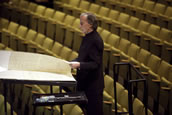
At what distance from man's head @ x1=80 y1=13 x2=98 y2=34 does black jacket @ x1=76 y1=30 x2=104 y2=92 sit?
0.02 m

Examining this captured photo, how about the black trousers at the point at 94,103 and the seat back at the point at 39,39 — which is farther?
the seat back at the point at 39,39

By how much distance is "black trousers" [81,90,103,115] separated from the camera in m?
0.83

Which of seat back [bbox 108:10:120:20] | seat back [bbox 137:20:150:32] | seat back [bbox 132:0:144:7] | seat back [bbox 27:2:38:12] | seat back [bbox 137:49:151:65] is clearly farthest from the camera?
seat back [bbox 27:2:38:12]

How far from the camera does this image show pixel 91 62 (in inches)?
30.4

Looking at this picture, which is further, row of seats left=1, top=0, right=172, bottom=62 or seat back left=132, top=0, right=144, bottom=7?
seat back left=132, top=0, right=144, bottom=7

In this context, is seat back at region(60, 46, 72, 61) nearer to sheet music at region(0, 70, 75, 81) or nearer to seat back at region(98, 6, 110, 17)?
seat back at region(98, 6, 110, 17)

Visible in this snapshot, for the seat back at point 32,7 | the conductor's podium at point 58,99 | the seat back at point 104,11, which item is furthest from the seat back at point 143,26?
the conductor's podium at point 58,99

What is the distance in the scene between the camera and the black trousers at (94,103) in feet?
2.72

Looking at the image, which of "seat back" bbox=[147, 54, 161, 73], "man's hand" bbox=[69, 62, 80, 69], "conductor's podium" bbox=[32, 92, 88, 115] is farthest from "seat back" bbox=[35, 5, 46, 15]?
"conductor's podium" bbox=[32, 92, 88, 115]

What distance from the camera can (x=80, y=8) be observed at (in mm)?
2281

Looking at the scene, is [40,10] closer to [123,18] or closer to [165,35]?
[123,18]

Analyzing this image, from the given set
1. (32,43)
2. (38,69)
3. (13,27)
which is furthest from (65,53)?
(38,69)

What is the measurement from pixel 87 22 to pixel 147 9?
1.41 meters

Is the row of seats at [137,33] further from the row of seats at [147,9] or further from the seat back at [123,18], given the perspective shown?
the row of seats at [147,9]
